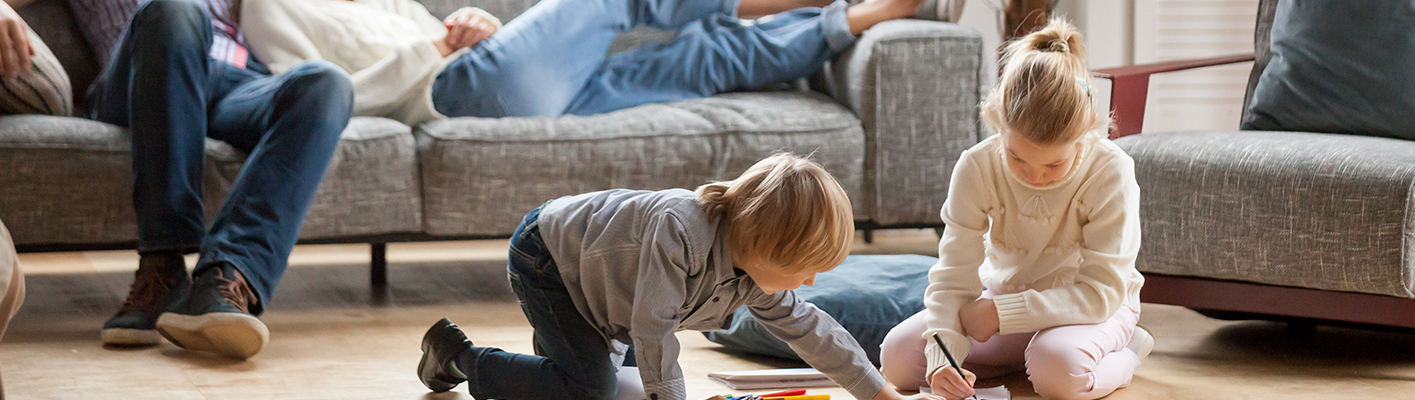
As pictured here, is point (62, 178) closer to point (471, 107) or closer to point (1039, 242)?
point (471, 107)

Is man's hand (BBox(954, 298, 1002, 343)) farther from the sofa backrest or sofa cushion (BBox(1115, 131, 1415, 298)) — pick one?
the sofa backrest

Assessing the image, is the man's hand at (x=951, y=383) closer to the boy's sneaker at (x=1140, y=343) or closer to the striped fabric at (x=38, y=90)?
the boy's sneaker at (x=1140, y=343)

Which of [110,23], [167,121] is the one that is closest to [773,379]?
[167,121]

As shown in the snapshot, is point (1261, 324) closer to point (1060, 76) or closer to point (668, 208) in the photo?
point (1060, 76)

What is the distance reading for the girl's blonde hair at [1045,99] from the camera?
4.08 feet

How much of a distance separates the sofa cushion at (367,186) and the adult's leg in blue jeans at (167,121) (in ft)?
0.56

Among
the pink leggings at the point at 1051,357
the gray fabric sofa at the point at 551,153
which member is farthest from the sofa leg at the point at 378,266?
the pink leggings at the point at 1051,357

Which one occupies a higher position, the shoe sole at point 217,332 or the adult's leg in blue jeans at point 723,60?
the adult's leg in blue jeans at point 723,60

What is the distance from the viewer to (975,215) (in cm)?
139

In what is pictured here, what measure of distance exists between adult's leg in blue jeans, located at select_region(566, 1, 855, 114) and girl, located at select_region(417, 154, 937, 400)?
0.91 metres

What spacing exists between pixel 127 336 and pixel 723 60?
112 cm

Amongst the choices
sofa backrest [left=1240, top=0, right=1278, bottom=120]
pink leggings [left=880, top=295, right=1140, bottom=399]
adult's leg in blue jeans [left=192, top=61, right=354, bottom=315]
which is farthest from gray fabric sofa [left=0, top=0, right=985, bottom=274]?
pink leggings [left=880, top=295, right=1140, bottom=399]

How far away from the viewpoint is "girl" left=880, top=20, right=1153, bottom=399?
131 centimetres

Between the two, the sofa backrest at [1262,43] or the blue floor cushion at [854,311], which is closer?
the blue floor cushion at [854,311]
